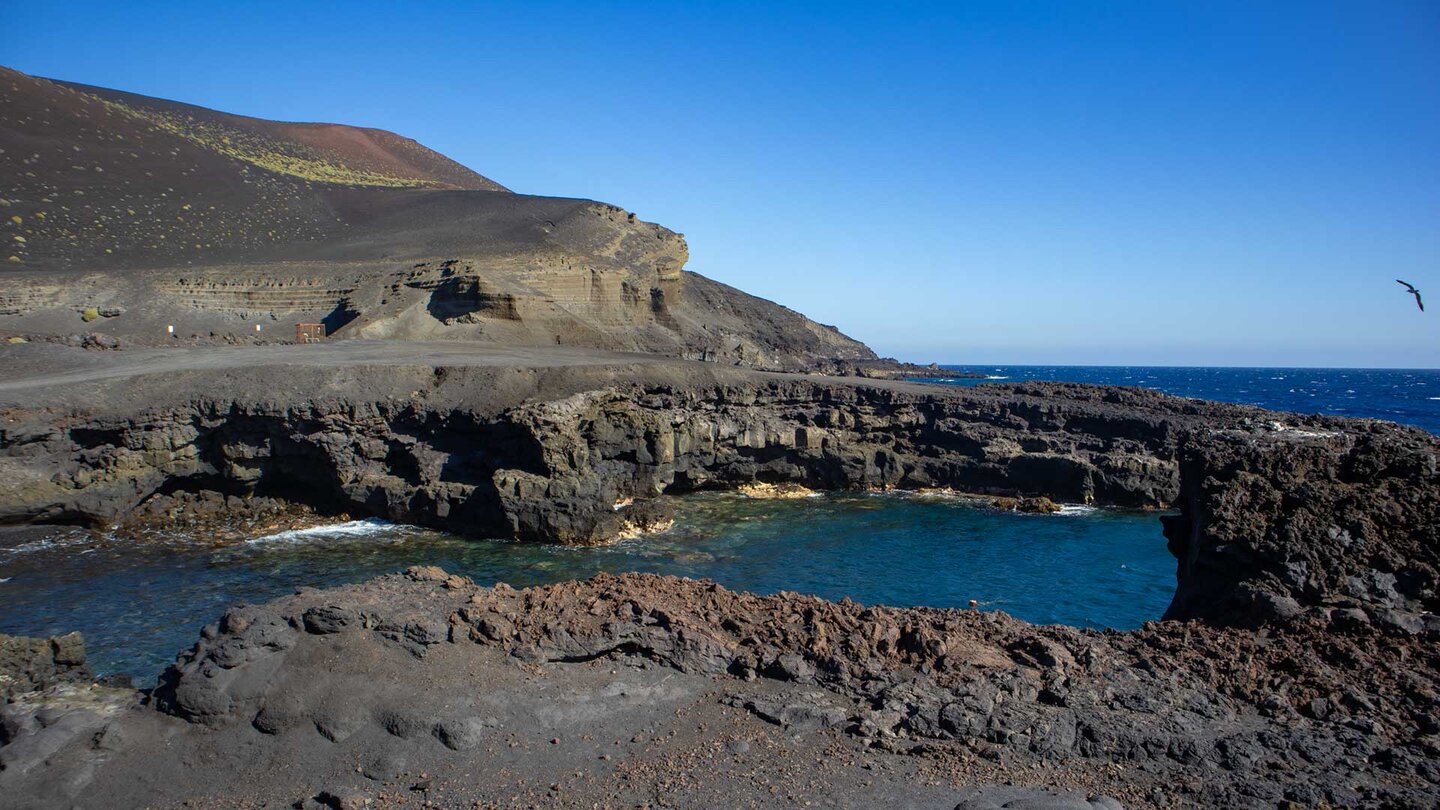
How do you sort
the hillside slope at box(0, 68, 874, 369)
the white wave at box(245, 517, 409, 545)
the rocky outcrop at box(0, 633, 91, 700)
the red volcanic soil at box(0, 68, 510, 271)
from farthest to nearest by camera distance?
1. the red volcanic soil at box(0, 68, 510, 271)
2. the hillside slope at box(0, 68, 874, 369)
3. the white wave at box(245, 517, 409, 545)
4. the rocky outcrop at box(0, 633, 91, 700)

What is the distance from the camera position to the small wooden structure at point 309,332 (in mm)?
35875

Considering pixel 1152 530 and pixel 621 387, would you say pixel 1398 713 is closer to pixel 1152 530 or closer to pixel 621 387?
pixel 1152 530

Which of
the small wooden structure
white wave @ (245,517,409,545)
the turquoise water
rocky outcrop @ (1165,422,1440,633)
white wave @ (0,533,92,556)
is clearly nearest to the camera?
rocky outcrop @ (1165,422,1440,633)

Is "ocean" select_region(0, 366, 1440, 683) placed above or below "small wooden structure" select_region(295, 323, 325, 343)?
below

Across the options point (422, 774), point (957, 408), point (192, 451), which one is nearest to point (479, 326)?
point (192, 451)

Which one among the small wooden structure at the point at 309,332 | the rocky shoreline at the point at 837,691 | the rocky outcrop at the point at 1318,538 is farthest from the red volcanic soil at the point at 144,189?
the rocky outcrop at the point at 1318,538

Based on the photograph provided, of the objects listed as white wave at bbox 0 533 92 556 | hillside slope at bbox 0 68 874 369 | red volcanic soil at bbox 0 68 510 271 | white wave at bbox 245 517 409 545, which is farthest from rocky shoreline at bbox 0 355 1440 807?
red volcanic soil at bbox 0 68 510 271

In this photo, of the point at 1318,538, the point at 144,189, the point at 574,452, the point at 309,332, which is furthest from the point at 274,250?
the point at 1318,538

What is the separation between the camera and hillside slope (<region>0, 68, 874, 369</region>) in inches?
1439

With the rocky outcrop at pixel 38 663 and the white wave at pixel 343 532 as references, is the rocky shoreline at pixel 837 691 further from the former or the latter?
the white wave at pixel 343 532

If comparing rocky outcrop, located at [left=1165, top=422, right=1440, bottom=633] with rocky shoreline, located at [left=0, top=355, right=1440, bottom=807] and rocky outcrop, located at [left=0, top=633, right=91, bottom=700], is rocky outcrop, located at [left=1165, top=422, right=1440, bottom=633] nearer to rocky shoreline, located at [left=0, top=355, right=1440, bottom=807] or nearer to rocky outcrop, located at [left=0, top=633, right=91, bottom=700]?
rocky shoreline, located at [left=0, top=355, right=1440, bottom=807]

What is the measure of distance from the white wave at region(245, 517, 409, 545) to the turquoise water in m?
0.10

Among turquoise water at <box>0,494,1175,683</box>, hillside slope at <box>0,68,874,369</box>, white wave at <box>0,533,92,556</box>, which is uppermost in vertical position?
hillside slope at <box>0,68,874,369</box>

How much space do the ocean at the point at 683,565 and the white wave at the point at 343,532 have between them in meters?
0.06
